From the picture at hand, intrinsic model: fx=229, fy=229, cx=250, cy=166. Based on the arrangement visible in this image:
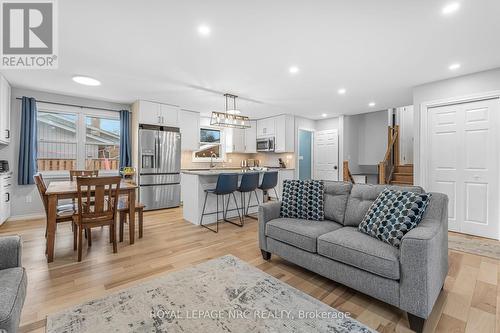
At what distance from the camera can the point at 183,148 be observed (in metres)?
6.19

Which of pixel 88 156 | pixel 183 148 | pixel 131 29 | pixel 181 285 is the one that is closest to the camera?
pixel 181 285

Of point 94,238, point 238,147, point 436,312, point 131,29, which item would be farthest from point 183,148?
point 436,312

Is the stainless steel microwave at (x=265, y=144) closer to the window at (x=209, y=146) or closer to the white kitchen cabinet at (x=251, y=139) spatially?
the white kitchen cabinet at (x=251, y=139)

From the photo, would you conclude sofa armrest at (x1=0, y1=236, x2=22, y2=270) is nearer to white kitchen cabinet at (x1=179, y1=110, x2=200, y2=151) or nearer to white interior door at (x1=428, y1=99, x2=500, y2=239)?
white kitchen cabinet at (x1=179, y1=110, x2=200, y2=151)

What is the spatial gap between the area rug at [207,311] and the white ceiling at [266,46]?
7.96 feet

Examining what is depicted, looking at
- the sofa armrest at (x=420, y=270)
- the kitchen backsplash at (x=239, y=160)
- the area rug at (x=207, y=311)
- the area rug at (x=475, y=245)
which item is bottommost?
the area rug at (x=475, y=245)

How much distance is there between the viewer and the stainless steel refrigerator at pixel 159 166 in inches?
204

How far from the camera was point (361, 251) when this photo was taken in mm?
1814

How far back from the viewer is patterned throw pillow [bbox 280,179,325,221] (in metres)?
2.66

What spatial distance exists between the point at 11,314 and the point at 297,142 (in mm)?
6691

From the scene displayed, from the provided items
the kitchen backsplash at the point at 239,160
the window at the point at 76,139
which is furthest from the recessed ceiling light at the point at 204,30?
the kitchen backsplash at the point at 239,160

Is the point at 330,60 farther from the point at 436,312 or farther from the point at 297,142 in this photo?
the point at 297,142

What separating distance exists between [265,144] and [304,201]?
467 cm

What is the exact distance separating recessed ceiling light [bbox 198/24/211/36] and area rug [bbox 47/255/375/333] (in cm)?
246
